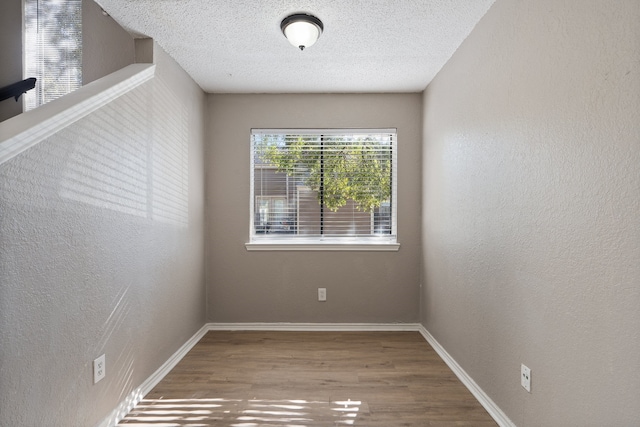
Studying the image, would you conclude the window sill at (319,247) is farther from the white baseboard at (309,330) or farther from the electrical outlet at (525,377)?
the electrical outlet at (525,377)

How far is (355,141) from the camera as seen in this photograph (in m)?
3.52

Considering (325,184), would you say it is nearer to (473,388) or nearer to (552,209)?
(473,388)

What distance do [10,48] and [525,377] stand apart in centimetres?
377

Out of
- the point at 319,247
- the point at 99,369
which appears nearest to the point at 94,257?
the point at 99,369

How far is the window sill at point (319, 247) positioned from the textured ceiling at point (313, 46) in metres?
1.48

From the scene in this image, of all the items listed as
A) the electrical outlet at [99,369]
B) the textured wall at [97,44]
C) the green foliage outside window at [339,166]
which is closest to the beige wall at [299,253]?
the green foliage outside window at [339,166]

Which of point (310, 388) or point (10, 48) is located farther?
point (10, 48)

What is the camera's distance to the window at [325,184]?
351 cm

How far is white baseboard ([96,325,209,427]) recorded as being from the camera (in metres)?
1.87

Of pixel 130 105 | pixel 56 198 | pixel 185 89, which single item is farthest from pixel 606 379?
pixel 185 89

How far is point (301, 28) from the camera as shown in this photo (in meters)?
2.14

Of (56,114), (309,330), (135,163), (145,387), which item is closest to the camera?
(56,114)

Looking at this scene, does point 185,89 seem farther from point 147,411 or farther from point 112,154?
point 147,411

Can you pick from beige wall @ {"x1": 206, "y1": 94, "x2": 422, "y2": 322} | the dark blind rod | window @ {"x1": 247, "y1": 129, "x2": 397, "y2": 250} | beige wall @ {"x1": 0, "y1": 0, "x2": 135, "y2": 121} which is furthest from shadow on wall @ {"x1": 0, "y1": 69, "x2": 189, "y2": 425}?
window @ {"x1": 247, "y1": 129, "x2": 397, "y2": 250}
